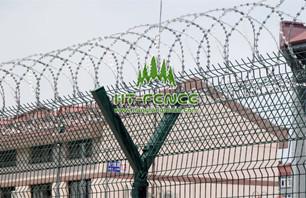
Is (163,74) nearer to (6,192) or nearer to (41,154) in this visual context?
(41,154)

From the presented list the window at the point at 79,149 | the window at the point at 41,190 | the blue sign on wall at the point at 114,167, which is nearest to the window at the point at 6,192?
the window at the point at 41,190

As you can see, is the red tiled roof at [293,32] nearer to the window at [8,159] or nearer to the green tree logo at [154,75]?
the green tree logo at [154,75]

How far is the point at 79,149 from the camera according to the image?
902 centimetres

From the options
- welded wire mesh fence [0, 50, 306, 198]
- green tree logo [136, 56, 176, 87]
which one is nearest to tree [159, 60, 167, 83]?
green tree logo [136, 56, 176, 87]

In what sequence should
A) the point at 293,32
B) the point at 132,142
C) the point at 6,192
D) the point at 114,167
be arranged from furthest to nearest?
the point at 6,192, the point at 114,167, the point at 132,142, the point at 293,32

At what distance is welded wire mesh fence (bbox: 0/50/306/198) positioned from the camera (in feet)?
22.8

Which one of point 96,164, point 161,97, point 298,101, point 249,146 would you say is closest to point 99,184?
point 96,164

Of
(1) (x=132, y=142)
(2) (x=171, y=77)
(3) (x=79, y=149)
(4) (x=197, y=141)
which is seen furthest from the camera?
(3) (x=79, y=149)

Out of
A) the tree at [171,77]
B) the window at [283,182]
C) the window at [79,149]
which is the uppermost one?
the tree at [171,77]

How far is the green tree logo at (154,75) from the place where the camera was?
777 cm

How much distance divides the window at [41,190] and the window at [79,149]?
2.31 ft

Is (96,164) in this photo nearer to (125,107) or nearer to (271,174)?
(125,107)

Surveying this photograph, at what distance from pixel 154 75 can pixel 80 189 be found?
1872 millimetres

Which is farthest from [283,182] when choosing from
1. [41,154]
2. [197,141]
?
[41,154]
